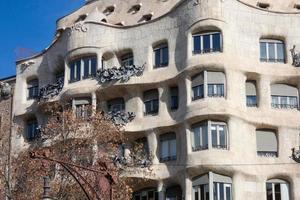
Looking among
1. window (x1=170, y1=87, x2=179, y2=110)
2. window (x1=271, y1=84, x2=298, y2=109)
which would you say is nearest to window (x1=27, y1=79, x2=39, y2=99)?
window (x1=170, y1=87, x2=179, y2=110)

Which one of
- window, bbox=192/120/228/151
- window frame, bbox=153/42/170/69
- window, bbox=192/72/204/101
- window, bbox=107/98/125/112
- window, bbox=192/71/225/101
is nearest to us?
window, bbox=192/120/228/151

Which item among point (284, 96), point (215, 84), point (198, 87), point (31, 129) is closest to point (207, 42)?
point (215, 84)

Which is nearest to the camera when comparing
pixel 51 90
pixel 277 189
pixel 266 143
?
pixel 277 189

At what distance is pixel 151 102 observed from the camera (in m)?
41.7

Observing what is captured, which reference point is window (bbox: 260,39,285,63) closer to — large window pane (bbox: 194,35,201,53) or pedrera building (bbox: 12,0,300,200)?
pedrera building (bbox: 12,0,300,200)

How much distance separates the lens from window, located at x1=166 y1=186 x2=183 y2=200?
39.1 m

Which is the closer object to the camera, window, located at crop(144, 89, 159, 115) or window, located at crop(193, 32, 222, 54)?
window, located at crop(193, 32, 222, 54)

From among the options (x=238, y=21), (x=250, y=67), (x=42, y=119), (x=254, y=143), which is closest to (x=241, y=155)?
(x=254, y=143)

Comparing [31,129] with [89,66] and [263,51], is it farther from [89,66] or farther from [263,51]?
[263,51]

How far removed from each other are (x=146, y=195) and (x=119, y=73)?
7.17 m

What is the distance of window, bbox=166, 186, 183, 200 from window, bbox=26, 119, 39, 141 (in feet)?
35.0

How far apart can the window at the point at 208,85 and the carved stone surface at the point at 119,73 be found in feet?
14.0

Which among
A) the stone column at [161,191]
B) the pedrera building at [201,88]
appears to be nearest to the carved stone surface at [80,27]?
the pedrera building at [201,88]

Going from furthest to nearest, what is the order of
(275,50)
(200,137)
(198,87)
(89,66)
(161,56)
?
(89,66) → (161,56) → (275,50) → (198,87) → (200,137)
